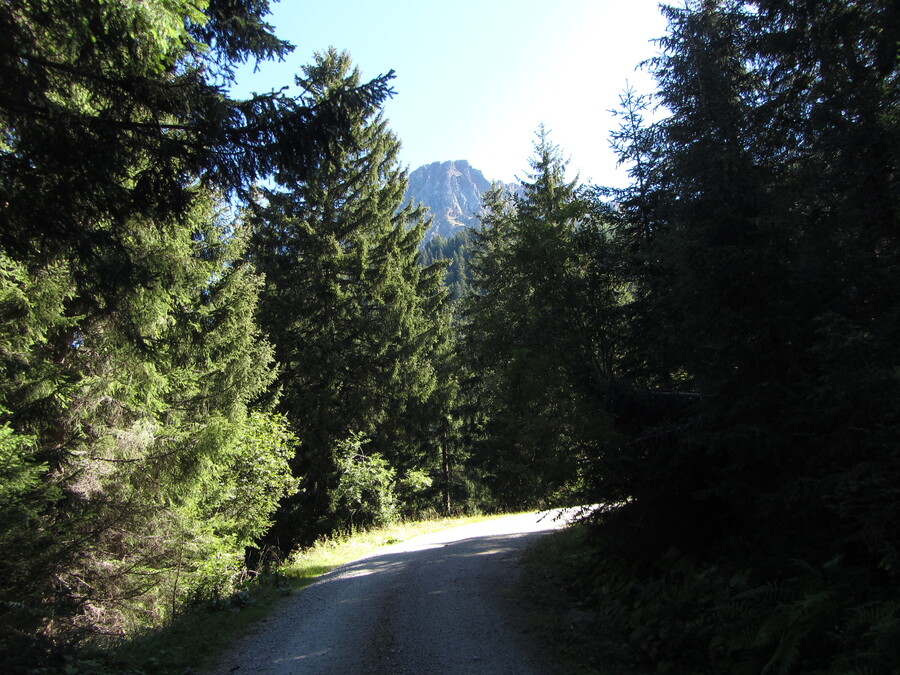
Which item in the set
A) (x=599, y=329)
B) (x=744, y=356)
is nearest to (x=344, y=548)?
(x=599, y=329)

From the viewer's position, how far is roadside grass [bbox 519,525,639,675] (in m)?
5.38

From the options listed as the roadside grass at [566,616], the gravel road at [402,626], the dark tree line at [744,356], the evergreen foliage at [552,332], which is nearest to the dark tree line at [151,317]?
the gravel road at [402,626]

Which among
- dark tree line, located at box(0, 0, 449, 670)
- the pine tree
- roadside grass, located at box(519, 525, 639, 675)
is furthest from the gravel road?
the pine tree

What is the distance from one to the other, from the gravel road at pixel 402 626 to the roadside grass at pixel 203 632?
0.93 feet

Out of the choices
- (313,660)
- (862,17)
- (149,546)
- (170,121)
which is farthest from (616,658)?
(862,17)

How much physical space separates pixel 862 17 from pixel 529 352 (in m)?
6.41

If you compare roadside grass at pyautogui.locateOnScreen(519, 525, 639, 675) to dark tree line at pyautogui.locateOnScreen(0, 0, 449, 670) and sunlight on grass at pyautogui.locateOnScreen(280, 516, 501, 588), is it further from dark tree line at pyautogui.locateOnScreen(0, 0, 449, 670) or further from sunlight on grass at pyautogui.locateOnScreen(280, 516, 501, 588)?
dark tree line at pyautogui.locateOnScreen(0, 0, 449, 670)

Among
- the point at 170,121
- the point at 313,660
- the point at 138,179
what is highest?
the point at 170,121

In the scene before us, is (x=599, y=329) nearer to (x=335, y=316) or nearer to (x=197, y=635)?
(x=197, y=635)

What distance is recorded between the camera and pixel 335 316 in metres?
20.3

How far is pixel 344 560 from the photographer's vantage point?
1270cm

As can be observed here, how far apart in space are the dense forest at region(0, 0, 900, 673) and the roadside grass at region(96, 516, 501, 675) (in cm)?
40

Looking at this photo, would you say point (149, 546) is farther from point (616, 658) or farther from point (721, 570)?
point (721, 570)

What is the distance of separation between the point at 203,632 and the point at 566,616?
4717mm
